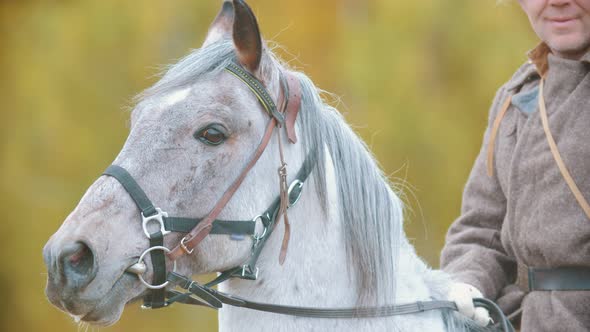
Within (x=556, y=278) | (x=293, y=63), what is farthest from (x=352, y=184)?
(x=293, y=63)

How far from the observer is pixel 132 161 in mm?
2988

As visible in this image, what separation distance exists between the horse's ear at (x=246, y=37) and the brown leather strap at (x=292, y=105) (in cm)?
17

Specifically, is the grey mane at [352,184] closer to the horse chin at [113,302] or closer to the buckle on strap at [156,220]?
the buckle on strap at [156,220]

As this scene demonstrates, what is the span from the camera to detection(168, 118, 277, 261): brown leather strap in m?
3.01

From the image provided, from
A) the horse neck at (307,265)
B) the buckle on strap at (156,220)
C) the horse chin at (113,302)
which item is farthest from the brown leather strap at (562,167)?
the horse chin at (113,302)

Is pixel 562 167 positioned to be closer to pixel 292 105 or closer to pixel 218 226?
pixel 292 105

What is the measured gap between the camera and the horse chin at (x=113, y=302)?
114 inches

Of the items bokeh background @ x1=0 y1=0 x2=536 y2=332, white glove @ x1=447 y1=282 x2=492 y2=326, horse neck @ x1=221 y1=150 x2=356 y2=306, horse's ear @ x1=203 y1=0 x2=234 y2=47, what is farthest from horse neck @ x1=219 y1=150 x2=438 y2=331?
bokeh background @ x1=0 y1=0 x2=536 y2=332

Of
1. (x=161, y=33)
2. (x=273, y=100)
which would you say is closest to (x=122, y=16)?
(x=161, y=33)

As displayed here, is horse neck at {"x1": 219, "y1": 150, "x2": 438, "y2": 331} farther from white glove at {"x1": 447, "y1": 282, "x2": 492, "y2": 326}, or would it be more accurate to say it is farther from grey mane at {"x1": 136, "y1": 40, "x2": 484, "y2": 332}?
white glove at {"x1": 447, "y1": 282, "x2": 492, "y2": 326}

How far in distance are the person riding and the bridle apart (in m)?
0.43

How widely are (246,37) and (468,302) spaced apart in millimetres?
1395

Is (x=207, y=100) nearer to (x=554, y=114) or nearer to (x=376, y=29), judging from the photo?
(x=554, y=114)

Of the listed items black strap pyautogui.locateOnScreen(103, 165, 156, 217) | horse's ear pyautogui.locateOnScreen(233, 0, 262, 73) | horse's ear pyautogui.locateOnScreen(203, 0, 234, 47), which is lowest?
black strap pyautogui.locateOnScreen(103, 165, 156, 217)
